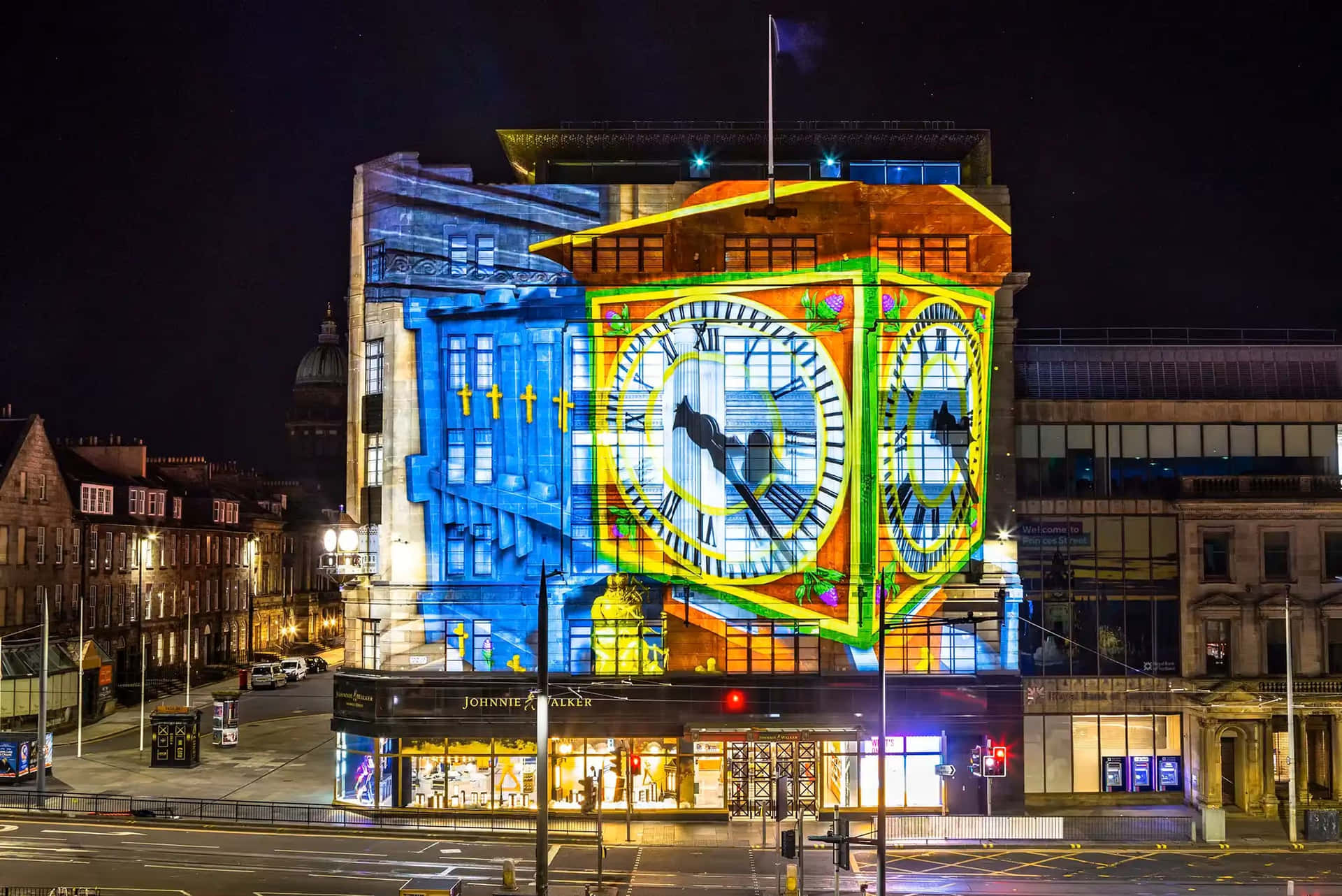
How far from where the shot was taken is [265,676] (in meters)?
85.3

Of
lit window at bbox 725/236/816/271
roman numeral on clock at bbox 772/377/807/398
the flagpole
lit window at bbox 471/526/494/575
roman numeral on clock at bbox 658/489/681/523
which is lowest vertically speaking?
lit window at bbox 471/526/494/575

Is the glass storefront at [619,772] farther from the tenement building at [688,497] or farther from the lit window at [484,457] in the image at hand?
the lit window at [484,457]

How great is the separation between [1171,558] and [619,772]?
24.5 metres

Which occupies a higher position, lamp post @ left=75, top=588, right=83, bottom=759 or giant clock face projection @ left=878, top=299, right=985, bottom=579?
giant clock face projection @ left=878, top=299, right=985, bottom=579

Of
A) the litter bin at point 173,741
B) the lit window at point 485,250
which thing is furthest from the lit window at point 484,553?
the litter bin at point 173,741

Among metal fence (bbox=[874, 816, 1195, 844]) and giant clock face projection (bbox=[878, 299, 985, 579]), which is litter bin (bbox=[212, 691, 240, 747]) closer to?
metal fence (bbox=[874, 816, 1195, 844])

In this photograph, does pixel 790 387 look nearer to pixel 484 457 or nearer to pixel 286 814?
pixel 484 457

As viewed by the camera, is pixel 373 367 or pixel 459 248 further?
pixel 373 367

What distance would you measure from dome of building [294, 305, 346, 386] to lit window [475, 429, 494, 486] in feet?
364

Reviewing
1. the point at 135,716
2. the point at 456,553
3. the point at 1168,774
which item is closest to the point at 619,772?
the point at 456,553

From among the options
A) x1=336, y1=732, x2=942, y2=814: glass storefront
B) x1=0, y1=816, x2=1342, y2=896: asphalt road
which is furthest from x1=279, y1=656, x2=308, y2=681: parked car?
x1=0, y1=816, x2=1342, y2=896: asphalt road

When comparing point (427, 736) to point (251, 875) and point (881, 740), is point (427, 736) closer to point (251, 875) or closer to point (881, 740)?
point (251, 875)

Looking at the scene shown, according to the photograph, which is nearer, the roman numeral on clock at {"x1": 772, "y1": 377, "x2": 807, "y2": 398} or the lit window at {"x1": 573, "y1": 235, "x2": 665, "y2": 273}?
the roman numeral on clock at {"x1": 772, "y1": 377, "x2": 807, "y2": 398}

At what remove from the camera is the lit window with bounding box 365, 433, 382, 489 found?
2004 inches
